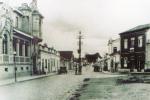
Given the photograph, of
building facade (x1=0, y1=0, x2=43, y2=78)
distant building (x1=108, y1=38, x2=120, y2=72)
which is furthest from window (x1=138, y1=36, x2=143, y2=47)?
building facade (x1=0, y1=0, x2=43, y2=78)

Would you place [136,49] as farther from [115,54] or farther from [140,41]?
[115,54]

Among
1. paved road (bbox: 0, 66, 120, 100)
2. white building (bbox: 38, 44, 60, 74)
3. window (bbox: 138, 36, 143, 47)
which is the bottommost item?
paved road (bbox: 0, 66, 120, 100)

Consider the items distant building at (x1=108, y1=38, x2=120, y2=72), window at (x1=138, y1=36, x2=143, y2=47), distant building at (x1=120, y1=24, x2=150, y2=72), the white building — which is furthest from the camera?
distant building at (x1=108, y1=38, x2=120, y2=72)

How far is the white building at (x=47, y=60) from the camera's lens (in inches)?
1512

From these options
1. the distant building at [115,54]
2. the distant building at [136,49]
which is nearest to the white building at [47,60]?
the distant building at [115,54]

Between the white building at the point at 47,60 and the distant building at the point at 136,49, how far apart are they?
921 cm

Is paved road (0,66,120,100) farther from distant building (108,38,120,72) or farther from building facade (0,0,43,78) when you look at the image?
distant building (108,38,120,72)

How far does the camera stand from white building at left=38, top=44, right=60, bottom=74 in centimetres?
3841

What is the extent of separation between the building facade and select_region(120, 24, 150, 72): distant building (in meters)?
10.4

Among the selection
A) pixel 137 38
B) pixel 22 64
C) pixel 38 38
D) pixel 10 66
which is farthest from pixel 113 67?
pixel 10 66

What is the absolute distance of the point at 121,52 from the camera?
136ft

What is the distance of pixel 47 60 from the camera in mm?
43875

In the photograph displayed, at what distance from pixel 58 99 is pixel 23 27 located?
22664 millimetres

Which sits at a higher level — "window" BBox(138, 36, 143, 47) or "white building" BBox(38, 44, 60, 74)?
"window" BBox(138, 36, 143, 47)
